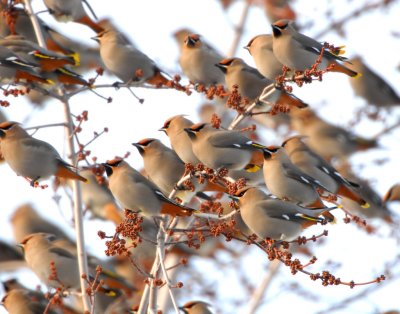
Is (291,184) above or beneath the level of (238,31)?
beneath

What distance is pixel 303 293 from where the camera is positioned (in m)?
10.4

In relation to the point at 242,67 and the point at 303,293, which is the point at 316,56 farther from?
the point at 303,293

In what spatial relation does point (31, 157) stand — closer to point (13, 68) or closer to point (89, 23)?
point (13, 68)

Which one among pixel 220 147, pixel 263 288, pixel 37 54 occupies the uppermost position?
pixel 263 288

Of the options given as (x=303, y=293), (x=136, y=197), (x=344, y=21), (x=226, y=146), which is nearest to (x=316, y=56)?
(x=226, y=146)

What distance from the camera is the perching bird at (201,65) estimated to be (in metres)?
8.12

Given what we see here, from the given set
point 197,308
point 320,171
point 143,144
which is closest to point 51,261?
point 197,308

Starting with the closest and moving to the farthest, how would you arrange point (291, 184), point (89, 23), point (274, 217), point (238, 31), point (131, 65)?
point (274, 217), point (291, 184), point (131, 65), point (89, 23), point (238, 31)

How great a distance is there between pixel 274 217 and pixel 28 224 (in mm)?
6438

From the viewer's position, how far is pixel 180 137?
6.77m

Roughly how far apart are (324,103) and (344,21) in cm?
105

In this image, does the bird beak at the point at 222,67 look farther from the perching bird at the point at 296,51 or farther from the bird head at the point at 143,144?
the bird head at the point at 143,144

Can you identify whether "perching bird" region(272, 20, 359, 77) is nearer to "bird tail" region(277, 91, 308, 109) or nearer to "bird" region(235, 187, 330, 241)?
"bird tail" region(277, 91, 308, 109)

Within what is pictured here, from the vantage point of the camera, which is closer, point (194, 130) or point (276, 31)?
point (194, 130)
